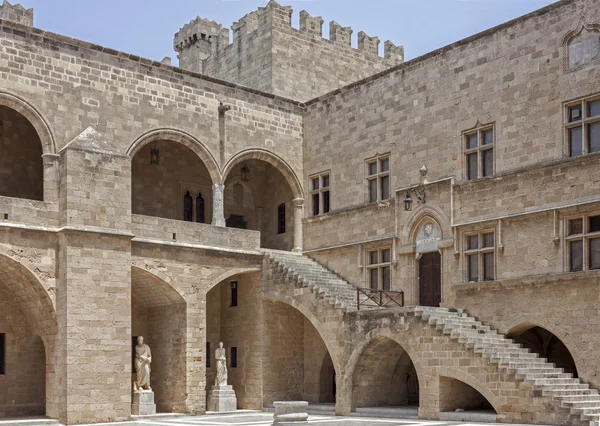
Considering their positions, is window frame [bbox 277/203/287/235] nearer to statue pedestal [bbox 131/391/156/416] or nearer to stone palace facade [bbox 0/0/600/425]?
stone palace facade [bbox 0/0/600/425]

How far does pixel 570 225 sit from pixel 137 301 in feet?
37.6

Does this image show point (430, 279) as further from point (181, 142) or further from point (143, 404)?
point (143, 404)

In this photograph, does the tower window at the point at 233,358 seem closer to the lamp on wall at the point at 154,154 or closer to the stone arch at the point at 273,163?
the stone arch at the point at 273,163

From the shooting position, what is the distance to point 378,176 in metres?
23.3

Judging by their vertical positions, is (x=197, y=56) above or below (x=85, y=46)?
above

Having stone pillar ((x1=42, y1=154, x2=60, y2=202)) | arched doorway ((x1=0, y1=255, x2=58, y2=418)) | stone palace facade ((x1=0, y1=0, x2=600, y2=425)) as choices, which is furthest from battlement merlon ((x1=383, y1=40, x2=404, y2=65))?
arched doorway ((x1=0, y1=255, x2=58, y2=418))

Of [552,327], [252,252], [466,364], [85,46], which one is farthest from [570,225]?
[85,46]

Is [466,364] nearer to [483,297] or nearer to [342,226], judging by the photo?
[483,297]

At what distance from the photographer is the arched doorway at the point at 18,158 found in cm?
2256

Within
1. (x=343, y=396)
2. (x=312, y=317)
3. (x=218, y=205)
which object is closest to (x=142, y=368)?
(x=312, y=317)

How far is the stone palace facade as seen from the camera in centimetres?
1861

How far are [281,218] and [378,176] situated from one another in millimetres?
4577

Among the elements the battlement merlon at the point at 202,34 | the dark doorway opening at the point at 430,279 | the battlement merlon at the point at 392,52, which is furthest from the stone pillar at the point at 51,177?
the battlement merlon at the point at 392,52

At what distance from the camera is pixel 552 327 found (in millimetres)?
18453
